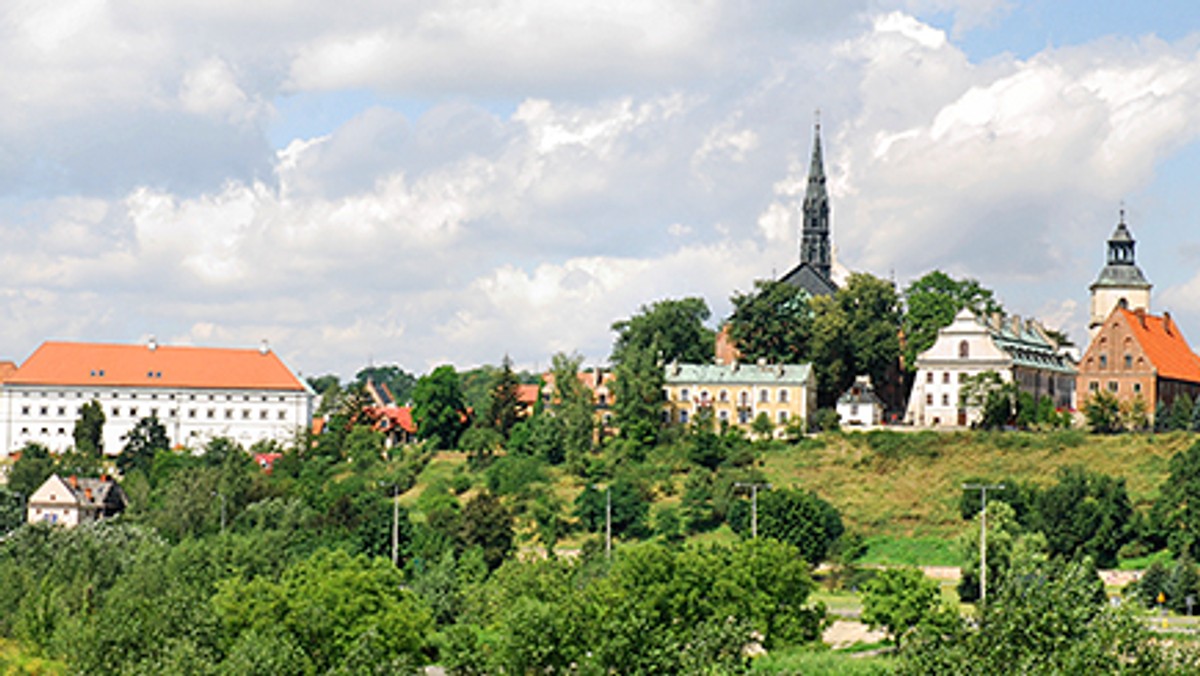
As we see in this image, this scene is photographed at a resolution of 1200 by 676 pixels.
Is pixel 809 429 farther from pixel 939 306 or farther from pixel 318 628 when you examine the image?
pixel 318 628

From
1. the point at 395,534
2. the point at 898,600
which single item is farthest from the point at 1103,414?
the point at 395,534

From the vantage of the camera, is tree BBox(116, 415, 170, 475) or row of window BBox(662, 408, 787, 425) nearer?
row of window BBox(662, 408, 787, 425)

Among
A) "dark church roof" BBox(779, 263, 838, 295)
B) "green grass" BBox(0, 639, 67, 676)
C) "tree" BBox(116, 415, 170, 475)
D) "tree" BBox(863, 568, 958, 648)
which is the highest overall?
"dark church roof" BBox(779, 263, 838, 295)

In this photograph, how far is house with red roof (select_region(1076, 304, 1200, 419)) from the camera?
3890 inches

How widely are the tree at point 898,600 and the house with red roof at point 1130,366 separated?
39.7m

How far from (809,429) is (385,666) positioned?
56655 mm

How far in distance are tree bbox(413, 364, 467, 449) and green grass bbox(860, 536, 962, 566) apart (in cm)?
3268

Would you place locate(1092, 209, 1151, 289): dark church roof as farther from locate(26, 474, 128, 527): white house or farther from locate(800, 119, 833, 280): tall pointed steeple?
locate(26, 474, 128, 527): white house

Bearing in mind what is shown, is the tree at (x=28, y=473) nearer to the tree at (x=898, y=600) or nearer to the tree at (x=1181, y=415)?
the tree at (x=898, y=600)

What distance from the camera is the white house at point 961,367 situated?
3907 inches

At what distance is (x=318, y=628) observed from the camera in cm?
A: 5288

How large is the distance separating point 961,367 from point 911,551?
21991mm

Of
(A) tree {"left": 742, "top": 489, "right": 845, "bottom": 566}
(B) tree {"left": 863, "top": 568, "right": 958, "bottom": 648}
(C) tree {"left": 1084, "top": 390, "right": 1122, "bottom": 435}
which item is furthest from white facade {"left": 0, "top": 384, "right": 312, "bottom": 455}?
(B) tree {"left": 863, "top": 568, "right": 958, "bottom": 648}

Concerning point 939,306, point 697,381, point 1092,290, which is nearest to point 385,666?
point 697,381
